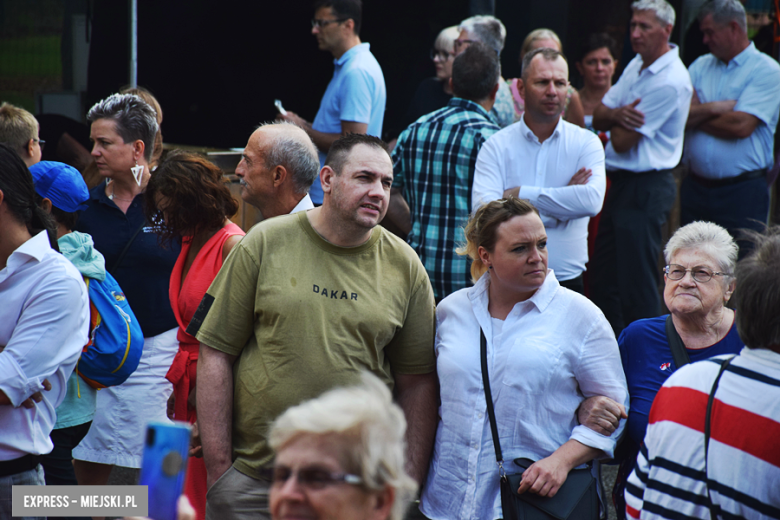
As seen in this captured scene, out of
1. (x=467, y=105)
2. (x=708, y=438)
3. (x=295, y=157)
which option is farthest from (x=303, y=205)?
(x=708, y=438)

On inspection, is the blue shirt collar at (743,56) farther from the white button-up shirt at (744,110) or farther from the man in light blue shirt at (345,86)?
the man in light blue shirt at (345,86)

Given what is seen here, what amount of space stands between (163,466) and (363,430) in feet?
1.34

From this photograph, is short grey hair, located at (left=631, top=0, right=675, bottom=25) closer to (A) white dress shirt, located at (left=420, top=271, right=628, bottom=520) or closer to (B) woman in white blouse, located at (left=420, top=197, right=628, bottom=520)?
(B) woman in white blouse, located at (left=420, top=197, right=628, bottom=520)

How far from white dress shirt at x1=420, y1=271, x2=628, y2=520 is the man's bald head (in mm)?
1015

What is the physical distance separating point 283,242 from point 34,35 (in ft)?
14.6

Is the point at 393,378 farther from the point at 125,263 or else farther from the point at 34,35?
the point at 34,35

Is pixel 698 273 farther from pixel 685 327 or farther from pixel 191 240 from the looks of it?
pixel 191 240

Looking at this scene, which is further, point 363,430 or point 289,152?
point 289,152

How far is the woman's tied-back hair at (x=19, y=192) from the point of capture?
2.54m

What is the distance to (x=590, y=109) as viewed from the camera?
652cm

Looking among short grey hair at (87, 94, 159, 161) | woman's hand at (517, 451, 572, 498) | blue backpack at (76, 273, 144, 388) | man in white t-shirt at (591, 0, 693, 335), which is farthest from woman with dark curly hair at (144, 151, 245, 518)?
man in white t-shirt at (591, 0, 693, 335)

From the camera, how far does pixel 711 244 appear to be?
312 centimetres

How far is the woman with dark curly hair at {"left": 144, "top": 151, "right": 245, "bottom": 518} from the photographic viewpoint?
316 cm

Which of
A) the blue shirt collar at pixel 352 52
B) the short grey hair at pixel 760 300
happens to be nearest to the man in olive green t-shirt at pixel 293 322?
the short grey hair at pixel 760 300
